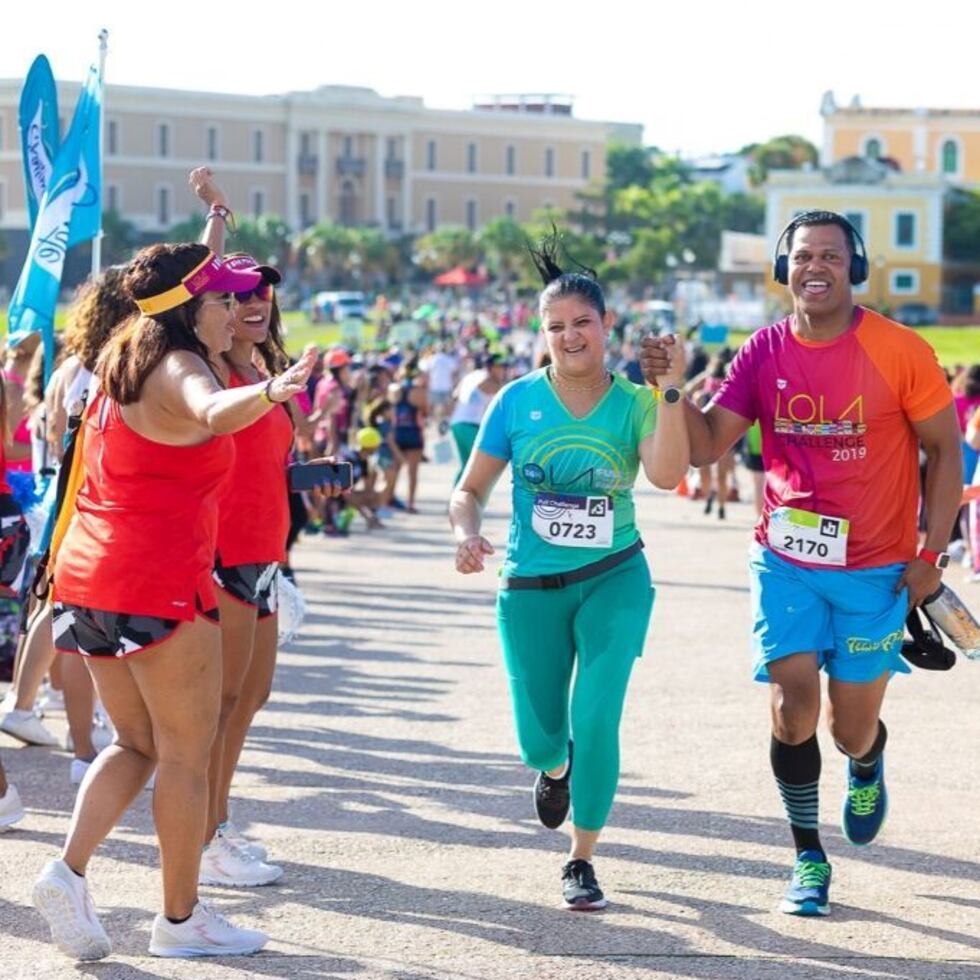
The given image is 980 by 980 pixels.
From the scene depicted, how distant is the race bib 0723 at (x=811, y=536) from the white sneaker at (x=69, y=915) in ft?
7.13

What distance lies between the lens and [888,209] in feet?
356

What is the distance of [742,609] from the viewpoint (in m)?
14.4

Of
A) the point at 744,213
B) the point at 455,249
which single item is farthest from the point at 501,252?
the point at 744,213

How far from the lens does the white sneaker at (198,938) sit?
5.82 m

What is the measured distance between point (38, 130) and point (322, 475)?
6.03m

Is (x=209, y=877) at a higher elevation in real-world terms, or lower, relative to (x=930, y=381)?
lower

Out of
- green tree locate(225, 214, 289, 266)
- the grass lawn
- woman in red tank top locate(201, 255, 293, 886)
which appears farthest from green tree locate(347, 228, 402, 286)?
woman in red tank top locate(201, 255, 293, 886)

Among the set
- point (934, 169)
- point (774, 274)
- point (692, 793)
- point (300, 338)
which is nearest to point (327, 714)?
point (692, 793)

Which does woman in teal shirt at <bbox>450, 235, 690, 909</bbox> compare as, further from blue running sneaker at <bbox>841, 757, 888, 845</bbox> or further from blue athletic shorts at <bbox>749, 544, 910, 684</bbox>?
blue running sneaker at <bbox>841, 757, 888, 845</bbox>

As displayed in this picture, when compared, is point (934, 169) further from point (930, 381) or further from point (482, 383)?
point (930, 381)

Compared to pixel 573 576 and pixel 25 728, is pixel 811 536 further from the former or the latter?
pixel 25 728

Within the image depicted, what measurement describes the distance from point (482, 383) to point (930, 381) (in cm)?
1201

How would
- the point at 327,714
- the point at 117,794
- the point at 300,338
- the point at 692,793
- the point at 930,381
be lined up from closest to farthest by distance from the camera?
the point at 117,794 → the point at 930,381 → the point at 692,793 → the point at 327,714 → the point at 300,338

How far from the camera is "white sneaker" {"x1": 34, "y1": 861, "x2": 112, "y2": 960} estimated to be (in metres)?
5.71
